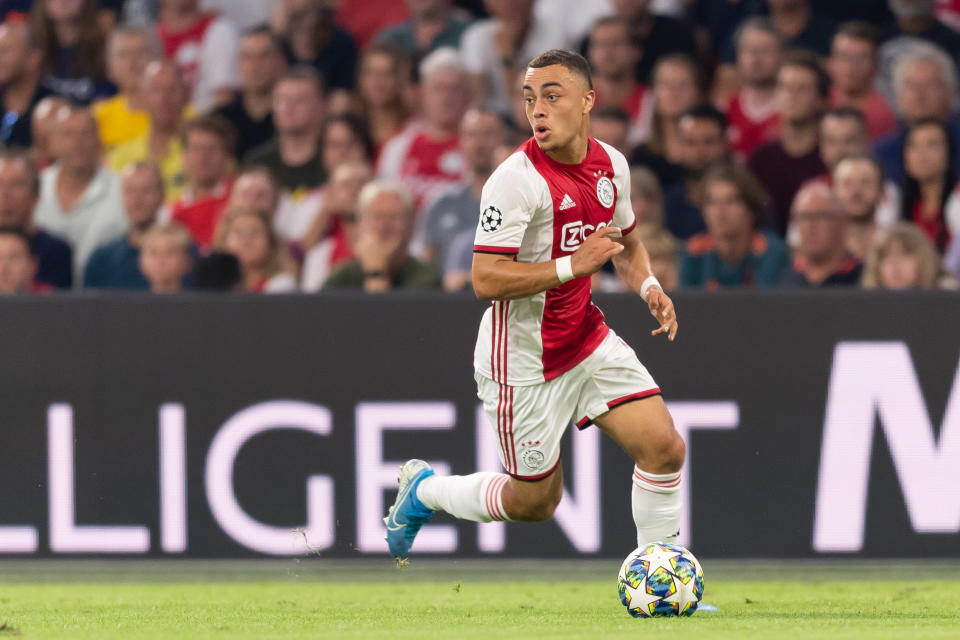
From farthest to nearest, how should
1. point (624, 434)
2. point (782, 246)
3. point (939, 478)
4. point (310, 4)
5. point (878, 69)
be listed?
point (310, 4), point (878, 69), point (782, 246), point (939, 478), point (624, 434)

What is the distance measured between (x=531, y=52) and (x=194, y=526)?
15.0 ft

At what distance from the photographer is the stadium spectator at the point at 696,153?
9922 mm

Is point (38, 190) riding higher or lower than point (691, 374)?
higher

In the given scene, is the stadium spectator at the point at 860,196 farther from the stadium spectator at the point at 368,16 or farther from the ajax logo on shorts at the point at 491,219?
the stadium spectator at the point at 368,16

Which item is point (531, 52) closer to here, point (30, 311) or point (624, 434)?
point (30, 311)

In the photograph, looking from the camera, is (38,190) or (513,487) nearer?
(513,487)

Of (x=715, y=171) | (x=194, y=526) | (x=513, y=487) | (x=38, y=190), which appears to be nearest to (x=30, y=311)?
(x=194, y=526)

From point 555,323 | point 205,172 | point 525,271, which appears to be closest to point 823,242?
point 555,323

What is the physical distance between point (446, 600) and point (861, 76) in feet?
16.2

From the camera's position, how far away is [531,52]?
1114 cm

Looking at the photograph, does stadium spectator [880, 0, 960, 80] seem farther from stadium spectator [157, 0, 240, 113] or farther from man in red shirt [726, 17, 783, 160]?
stadium spectator [157, 0, 240, 113]

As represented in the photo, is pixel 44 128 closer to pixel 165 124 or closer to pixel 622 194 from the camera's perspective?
pixel 165 124

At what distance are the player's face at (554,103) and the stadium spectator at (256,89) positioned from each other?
5.61 meters

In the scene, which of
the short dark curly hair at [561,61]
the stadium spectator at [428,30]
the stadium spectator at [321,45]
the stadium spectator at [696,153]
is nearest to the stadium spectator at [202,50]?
the stadium spectator at [321,45]
